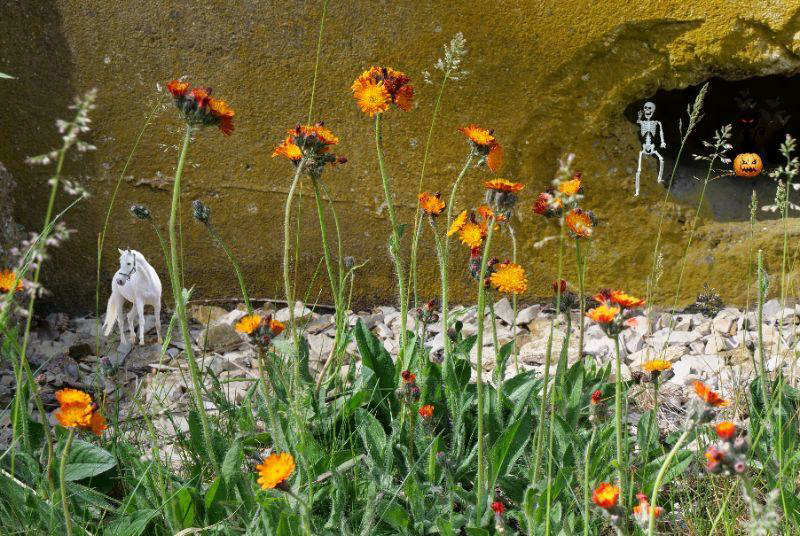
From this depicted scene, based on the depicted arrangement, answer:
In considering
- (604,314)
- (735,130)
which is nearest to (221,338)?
(604,314)

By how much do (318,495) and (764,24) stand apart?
83.7 inches

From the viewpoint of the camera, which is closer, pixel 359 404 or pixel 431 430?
pixel 431 430

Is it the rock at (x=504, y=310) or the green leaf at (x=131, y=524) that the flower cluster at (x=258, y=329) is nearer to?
the green leaf at (x=131, y=524)

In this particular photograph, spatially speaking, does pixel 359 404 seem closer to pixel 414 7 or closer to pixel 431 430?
pixel 431 430

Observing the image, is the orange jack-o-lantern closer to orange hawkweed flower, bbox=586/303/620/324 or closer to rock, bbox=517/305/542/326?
rock, bbox=517/305/542/326

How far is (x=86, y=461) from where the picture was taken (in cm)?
147

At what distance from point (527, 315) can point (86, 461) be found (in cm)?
164

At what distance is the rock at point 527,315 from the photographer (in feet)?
9.07

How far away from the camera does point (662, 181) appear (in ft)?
9.52

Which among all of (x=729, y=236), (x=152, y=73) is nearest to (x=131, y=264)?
(x=152, y=73)

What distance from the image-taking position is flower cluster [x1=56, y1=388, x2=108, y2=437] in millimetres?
1069

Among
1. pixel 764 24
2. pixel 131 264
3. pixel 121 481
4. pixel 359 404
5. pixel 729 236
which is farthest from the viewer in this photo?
pixel 729 236

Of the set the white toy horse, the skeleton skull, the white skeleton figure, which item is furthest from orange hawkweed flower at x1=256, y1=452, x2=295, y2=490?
the skeleton skull

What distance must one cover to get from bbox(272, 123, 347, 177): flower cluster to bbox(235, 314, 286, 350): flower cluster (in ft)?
1.06
